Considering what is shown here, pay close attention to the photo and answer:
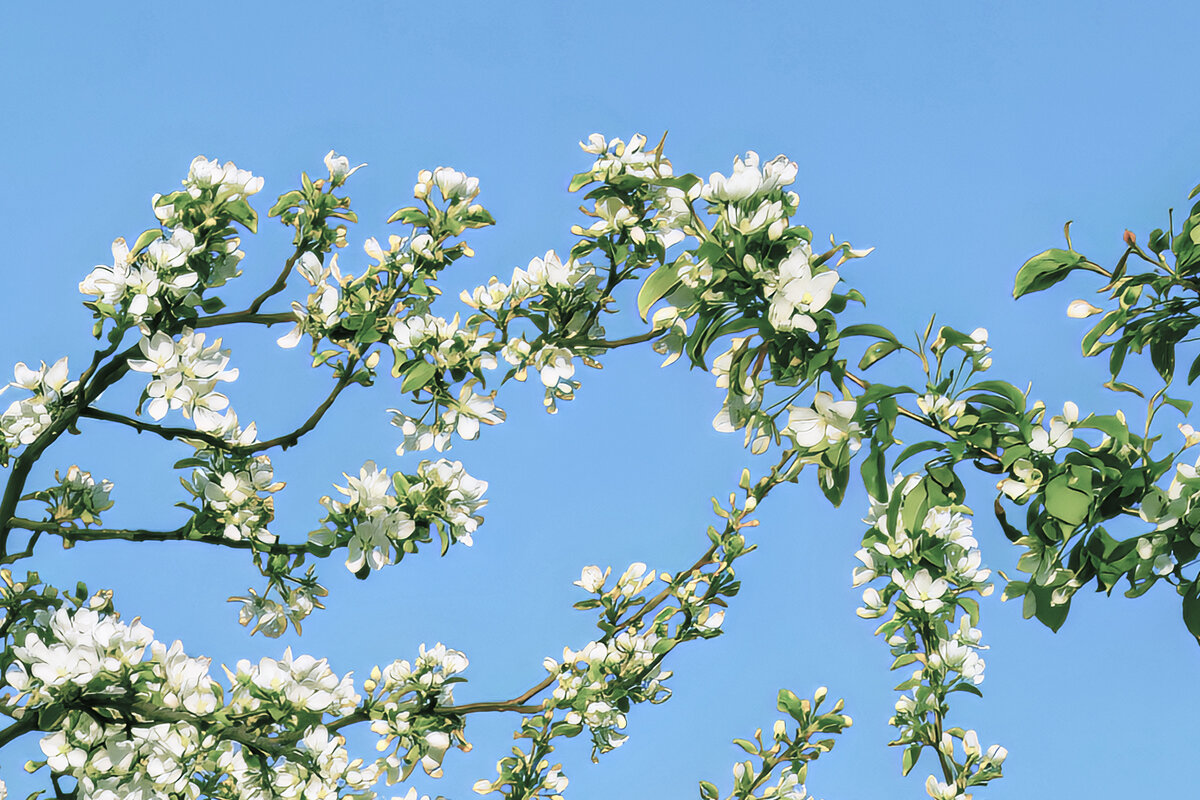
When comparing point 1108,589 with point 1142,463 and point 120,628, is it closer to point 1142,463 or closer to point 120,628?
point 1142,463

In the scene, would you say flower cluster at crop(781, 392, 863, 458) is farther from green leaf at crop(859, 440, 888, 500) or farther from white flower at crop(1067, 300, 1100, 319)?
white flower at crop(1067, 300, 1100, 319)

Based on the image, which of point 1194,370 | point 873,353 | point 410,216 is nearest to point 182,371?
point 410,216

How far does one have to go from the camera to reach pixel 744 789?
4.40 metres

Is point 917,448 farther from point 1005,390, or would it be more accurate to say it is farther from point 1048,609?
point 1048,609

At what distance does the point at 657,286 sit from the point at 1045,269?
1.06 m

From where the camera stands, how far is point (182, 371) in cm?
379

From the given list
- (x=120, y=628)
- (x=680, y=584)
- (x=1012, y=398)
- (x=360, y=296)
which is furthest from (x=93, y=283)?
(x=1012, y=398)

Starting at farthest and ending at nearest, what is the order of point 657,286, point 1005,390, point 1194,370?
point 1194,370 → point 657,286 → point 1005,390

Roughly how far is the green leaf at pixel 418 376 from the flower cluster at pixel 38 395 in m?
1.51

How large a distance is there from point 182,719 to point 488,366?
156cm

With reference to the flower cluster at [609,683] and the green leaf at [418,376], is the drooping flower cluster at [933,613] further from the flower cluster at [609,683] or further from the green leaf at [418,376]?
the green leaf at [418,376]

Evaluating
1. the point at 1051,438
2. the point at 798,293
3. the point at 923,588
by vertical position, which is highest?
the point at 798,293

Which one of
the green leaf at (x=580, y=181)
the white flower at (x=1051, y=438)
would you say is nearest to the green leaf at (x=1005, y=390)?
the white flower at (x=1051, y=438)

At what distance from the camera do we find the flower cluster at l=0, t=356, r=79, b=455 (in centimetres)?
426
